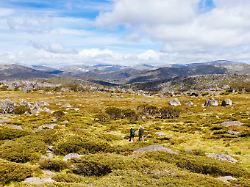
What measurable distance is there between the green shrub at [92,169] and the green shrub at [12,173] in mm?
3197

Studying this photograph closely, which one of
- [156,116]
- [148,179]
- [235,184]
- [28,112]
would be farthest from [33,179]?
[28,112]

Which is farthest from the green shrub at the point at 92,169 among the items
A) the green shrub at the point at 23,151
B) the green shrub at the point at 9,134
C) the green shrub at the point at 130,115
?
the green shrub at the point at 130,115

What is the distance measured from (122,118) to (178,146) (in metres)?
29.3

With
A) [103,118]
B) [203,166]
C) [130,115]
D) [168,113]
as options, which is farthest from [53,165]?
[168,113]

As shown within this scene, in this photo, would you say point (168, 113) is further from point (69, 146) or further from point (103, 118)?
point (69, 146)

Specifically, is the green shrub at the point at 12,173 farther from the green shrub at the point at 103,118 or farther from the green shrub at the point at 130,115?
the green shrub at the point at 130,115

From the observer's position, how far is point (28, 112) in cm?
7081

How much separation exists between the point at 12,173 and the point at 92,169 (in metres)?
4.87

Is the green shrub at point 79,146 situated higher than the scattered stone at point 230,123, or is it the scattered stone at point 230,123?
Answer: the green shrub at point 79,146

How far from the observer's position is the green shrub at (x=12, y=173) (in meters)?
16.8

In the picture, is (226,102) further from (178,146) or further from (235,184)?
(235,184)

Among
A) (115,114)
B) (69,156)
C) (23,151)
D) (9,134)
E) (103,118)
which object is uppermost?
(9,134)

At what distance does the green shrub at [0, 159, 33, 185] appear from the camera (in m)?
16.8

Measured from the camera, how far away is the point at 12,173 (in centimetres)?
1697
